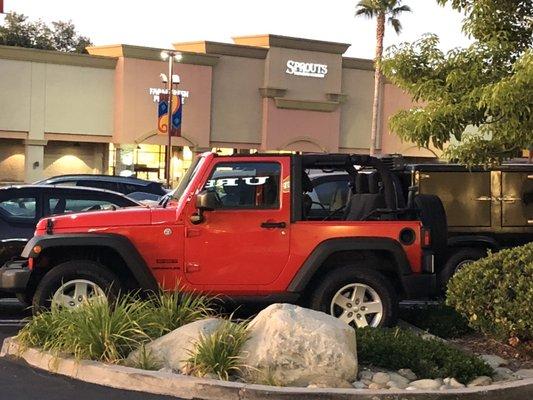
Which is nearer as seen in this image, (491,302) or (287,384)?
(287,384)

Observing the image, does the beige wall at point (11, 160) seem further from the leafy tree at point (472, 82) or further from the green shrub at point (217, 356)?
the green shrub at point (217, 356)

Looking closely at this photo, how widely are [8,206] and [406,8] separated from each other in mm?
34682

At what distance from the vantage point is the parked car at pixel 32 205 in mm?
9648

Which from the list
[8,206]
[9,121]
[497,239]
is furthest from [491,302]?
[9,121]

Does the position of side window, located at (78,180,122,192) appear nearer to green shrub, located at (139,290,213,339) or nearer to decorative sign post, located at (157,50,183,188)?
green shrub, located at (139,290,213,339)

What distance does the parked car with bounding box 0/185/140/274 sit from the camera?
9648mm

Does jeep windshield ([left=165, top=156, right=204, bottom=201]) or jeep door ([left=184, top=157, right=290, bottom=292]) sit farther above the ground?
jeep windshield ([left=165, top=156, right=204, bottom=201])

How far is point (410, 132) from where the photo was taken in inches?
303

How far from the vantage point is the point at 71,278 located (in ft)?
25.7

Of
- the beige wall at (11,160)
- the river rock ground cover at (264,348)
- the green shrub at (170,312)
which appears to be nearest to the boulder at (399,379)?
the river rock ground cover at (264,348)

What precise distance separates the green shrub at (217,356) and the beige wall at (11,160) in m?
33.6

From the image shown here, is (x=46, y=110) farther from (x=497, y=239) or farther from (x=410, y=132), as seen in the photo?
(x=410, y=132)

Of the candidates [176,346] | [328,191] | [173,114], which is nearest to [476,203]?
[328,191]

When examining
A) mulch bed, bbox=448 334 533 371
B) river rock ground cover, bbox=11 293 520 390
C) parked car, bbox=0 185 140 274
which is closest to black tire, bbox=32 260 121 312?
river rock ground cover, bbox=11 293 520 390
